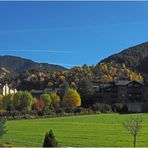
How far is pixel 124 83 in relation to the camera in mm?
135250

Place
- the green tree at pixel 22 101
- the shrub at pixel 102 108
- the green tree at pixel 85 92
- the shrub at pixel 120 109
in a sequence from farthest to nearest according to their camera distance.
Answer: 1. the green tree at pixel 85 92
2. the shrub at pixel 120 109
3. the shrub at pixel 102 108
4. the green tree at pixel 22 101

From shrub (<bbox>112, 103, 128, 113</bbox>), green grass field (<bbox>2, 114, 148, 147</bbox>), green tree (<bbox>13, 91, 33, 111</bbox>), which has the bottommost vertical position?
green grass field (<bbox>2, 114, 148, 147</bbox>)

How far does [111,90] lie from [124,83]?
5102 mm

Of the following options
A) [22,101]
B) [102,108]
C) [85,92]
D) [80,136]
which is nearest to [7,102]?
[22,101]

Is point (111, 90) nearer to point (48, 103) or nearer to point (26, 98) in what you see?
point (48, 103)

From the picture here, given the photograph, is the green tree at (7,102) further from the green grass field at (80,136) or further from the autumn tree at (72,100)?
the green grass field at (80,136)

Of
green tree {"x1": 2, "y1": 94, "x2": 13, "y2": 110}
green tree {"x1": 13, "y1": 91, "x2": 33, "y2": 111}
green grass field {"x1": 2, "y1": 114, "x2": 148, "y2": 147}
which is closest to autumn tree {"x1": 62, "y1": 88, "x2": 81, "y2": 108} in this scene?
green tree {"x1": 13, "y1": 91, "x2": 33, "y2": 111}

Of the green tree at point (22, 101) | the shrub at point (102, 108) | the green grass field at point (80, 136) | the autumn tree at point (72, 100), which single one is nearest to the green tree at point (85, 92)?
the autumn tree at point (72, 100)

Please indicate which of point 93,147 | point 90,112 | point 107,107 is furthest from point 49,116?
point 93,147

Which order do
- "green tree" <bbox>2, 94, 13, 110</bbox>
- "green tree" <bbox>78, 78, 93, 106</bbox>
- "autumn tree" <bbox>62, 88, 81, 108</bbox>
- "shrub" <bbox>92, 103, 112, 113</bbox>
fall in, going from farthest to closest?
1. "green tree" <bbox>78, 78, 93, 106</bbox>
2. "autumn tree" <bbox>62, 88, 81, 108</bbox>
3. "shrub" <bbox>92, 103, 112, 113</bbox>
4. "green tree" <bbox>2, 94, 13, 110</bbox>

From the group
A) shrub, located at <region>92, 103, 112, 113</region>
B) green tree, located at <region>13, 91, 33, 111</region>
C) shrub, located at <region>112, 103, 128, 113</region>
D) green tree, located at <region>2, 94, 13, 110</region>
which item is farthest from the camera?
shrub, located at <region>112, 103, 128, 113</region>

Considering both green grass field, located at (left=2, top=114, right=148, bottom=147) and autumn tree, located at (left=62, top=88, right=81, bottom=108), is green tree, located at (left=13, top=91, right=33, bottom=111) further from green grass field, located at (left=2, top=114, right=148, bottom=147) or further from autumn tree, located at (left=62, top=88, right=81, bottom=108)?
green grass field, located at (left=2, top=114, right=148, bottom=147)

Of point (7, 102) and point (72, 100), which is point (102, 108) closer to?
point (72, 100)

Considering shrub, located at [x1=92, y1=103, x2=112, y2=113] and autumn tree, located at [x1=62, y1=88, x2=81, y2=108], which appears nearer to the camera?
shrub, located at [x1=92, y1=103, x2=112, y2=113]
